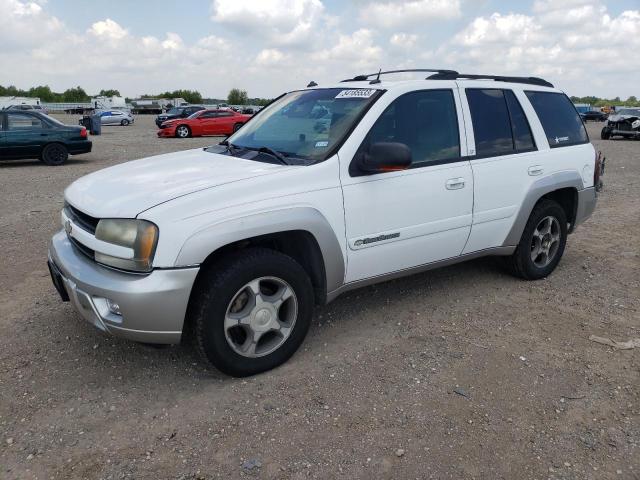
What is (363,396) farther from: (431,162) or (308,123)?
(308,123)

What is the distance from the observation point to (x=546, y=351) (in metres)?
3.59

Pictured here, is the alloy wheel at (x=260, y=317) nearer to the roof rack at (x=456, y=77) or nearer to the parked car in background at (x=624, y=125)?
the roof rack at (x=456, y=77)

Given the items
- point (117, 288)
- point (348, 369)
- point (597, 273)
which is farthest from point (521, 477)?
point (597, 273)

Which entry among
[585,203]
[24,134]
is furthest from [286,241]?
[24,134]

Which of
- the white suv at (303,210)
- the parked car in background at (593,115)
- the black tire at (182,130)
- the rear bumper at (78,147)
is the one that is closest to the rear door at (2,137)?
the rear bumper at (78,147)

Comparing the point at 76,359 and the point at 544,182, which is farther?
the point at 544,182

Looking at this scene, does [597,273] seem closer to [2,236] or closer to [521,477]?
[521,477]

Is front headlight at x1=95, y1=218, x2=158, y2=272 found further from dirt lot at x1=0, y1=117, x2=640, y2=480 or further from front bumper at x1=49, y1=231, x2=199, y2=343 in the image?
dirt lot at x1=0, y1=117, x2=640, y2=480

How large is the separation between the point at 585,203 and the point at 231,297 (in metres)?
3.67

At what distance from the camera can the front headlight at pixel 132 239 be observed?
9.06ft

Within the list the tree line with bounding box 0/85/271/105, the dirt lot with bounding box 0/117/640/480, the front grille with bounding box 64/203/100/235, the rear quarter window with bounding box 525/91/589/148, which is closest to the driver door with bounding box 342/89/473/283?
the dirt lot with bounding box 0/117/640/480

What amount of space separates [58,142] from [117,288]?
478 inches

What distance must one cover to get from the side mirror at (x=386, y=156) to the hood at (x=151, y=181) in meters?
0.54

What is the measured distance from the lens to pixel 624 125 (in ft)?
72.9
